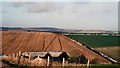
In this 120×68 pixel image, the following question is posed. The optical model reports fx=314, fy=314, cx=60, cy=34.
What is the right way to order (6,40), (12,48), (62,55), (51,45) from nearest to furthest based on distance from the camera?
(62,55), (12,48), (51,45), (6,40)

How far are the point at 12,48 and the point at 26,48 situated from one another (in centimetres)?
207

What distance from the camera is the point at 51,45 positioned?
159ft

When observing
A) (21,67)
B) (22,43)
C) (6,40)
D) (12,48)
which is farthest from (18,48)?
(21,67)

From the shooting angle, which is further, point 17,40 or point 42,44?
point 17,40

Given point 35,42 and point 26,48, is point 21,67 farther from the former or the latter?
point 35,42

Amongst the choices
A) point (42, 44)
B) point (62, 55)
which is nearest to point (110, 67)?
point (62, 55)

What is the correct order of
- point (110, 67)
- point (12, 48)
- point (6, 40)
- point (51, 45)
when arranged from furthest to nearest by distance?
point (6, 40) → point (51, 45) → point (12, 48) → point (110, 67)

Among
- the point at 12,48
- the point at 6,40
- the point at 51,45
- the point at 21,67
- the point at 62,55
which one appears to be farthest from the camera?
the point at 6,40

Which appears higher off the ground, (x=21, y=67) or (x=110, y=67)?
(x=21, y=67)

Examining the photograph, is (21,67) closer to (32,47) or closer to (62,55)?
(62,55)

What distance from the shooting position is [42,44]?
162ft

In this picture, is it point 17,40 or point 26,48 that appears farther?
point 17,40

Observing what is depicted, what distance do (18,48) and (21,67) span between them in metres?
30.9

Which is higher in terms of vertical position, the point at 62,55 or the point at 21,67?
the point at 21,67
